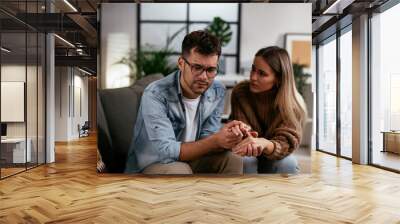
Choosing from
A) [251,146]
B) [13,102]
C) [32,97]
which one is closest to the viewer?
[251,146]

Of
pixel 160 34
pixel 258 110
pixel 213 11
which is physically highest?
pixel 213 11

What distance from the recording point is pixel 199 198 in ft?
15.7

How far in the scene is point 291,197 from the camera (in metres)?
4.86

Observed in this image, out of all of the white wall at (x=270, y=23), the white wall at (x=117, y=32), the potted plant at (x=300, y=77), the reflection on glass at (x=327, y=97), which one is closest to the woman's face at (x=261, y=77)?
the white wall at (x=270, y=23)

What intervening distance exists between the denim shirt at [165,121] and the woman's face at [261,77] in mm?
447

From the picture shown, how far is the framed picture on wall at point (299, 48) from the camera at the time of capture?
20.2 feet

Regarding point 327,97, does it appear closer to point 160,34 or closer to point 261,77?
point 261,77

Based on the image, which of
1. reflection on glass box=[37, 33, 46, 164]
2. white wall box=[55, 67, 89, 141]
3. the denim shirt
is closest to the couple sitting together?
the denim shirt

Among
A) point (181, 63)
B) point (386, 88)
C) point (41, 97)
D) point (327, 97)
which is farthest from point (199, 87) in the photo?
point (327, 97)

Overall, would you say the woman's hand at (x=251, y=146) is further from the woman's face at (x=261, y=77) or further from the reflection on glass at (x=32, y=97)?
the reflection on glass at (x=32, y=97)

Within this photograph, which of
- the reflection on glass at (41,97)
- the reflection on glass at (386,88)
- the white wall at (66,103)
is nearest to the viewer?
the reflection on glass at (386,88)

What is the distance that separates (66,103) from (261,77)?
35.0 feet

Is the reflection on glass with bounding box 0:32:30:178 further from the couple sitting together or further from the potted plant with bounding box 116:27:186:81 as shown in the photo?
the couple sitting together

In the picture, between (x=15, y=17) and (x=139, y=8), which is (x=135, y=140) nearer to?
(x=139, y=8)
